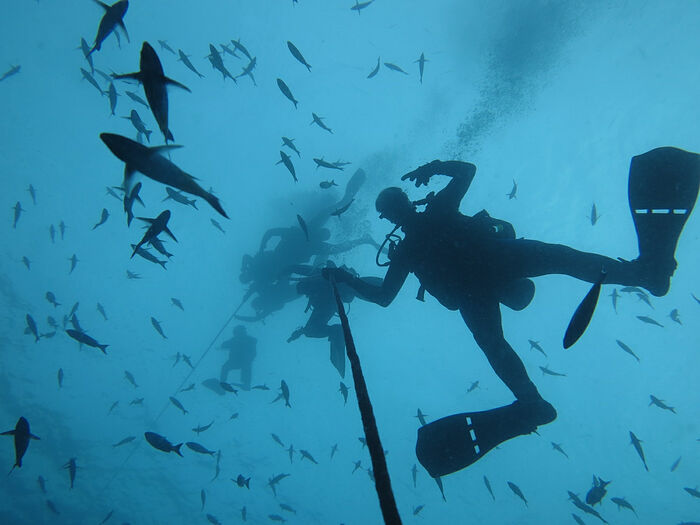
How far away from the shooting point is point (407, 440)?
3681 cm

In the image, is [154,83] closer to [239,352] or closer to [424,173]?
[424,173]

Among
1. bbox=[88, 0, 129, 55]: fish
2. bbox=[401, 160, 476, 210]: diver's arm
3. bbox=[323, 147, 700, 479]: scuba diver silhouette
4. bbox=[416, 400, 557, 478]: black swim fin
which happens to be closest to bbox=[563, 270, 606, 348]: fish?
bbox=[323, 147, 700, 479]: scuba diver silhouette

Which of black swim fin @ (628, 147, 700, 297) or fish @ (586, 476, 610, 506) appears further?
fish @ (586, 476, 610, 506)

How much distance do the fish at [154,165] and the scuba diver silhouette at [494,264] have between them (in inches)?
119

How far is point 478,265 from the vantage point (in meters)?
4.37

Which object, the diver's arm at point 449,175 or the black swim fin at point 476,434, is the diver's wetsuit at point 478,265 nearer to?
the diver's arm at point 449,175

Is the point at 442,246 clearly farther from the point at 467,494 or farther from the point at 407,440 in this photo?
the point at 467,494

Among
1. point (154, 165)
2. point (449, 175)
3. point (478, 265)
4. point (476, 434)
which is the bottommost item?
point (476, 434)

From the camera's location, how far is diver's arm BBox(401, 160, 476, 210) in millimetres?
4805

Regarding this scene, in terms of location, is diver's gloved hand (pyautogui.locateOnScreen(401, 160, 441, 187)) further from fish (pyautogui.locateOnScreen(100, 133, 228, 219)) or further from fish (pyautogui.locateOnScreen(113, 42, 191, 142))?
fish (pyautogui.locateOnScreen(100, 133, 228, 219))

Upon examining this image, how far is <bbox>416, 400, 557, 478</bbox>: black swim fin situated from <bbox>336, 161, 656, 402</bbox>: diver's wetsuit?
20 centimetres

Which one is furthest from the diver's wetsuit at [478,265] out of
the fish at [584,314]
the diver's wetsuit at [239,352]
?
the diver's wetsuit at [239,352]

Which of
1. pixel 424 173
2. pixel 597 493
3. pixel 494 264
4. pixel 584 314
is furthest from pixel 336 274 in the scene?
pixel 597 493

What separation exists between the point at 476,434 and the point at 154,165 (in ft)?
13.3
